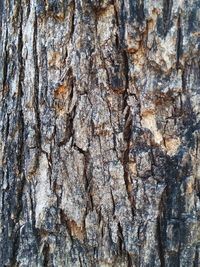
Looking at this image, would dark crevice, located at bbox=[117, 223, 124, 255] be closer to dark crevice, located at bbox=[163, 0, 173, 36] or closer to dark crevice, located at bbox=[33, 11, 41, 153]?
dark crevice, located at bbox=[33, 11, 41, 153]

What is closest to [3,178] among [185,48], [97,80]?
[97,80]

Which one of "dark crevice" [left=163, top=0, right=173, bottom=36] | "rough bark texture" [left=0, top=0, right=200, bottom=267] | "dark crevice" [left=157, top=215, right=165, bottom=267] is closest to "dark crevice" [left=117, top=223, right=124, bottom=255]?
"rough bark texture" [left=0, top=0, right=200, bottom=267]

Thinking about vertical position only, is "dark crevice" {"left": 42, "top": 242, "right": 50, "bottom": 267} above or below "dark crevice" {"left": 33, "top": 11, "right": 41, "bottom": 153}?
below

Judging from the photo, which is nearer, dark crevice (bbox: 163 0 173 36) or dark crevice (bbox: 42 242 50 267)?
dark crevice (bbox: 163 0 173 36)

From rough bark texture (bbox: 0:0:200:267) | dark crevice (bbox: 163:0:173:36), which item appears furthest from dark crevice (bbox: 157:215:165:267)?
dark crevice (bbox: 163:0:173:36)

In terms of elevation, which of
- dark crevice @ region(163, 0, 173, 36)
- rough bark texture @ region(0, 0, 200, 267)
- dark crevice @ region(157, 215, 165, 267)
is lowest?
dark crevice @ region(157, 215, 165, 267)

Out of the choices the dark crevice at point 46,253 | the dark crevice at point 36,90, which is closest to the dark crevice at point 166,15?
the dark crevice at point 36,90

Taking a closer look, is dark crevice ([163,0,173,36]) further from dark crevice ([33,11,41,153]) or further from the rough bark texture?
dark crevice ([33,11,41,153])

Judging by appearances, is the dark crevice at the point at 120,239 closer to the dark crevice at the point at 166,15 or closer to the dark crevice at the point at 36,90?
the dark crevice at the point at 36,90

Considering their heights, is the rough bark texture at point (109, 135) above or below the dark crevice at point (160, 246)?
above

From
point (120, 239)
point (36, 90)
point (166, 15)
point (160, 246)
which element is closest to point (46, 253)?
point (120, 239)
